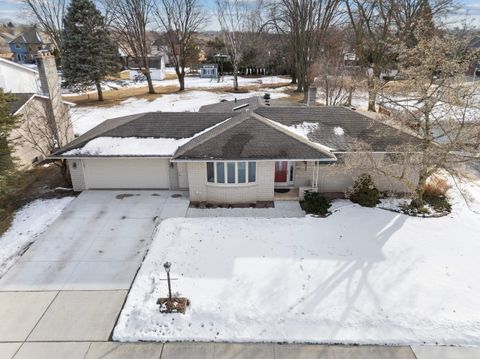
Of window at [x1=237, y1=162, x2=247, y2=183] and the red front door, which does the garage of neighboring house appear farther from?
the red front door

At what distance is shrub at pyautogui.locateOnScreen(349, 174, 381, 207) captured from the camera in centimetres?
1401

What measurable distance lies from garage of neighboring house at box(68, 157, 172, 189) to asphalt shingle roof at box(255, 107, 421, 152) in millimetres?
5617

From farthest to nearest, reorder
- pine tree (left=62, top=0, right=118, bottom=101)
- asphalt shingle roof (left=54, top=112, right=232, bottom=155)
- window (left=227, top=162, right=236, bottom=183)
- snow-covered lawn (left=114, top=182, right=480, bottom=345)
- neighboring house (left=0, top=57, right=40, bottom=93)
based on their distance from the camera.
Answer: pine tree (left=62, top=0, right=118, bottom=101)
neighboring house (left=0, top=57, right=40, bottom=93)
asphalt shingle roof (left=54, top=112, right=232, bottom=155)
window (left=227, top=162, right=236, bottom=183)
snow-covered lawn (left=114, top=182, right=480, bottom=345)

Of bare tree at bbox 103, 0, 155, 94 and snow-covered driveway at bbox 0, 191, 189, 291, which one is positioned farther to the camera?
→ bare tree at bbox 103, 0, 155, 94

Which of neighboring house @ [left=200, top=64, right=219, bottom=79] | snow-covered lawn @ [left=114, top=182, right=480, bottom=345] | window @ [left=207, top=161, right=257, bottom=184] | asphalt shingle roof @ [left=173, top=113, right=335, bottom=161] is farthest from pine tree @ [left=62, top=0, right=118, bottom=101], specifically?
snow-covered lawn @ [left=114, top=182, right=480, bottom=345]

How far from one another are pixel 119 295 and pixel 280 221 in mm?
6216

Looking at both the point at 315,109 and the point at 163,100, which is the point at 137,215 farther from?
the point at 163,100

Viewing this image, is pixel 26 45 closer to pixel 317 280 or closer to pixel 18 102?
pixel 18 102

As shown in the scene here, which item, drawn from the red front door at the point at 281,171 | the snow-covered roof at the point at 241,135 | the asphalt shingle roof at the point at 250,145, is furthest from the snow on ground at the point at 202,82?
the red front door at the point at 281,171

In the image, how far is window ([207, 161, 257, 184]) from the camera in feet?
46.6

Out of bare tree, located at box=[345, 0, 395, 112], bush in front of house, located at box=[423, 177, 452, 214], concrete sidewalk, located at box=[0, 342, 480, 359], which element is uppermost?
bare tree, located at box=[345, 0, 395, 112]

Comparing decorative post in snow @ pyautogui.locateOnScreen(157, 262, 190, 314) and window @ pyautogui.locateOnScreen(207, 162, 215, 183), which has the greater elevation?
window @ pyautogui.locateOnScreen(207, 162, 215, 183)

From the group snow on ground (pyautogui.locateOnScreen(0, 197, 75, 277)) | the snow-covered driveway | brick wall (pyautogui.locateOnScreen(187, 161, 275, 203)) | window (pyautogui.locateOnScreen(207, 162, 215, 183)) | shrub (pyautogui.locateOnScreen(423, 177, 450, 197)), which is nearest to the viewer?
the snow-covered driveway

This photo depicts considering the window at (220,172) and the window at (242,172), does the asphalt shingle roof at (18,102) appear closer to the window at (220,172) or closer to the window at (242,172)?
the window at (220,172)
